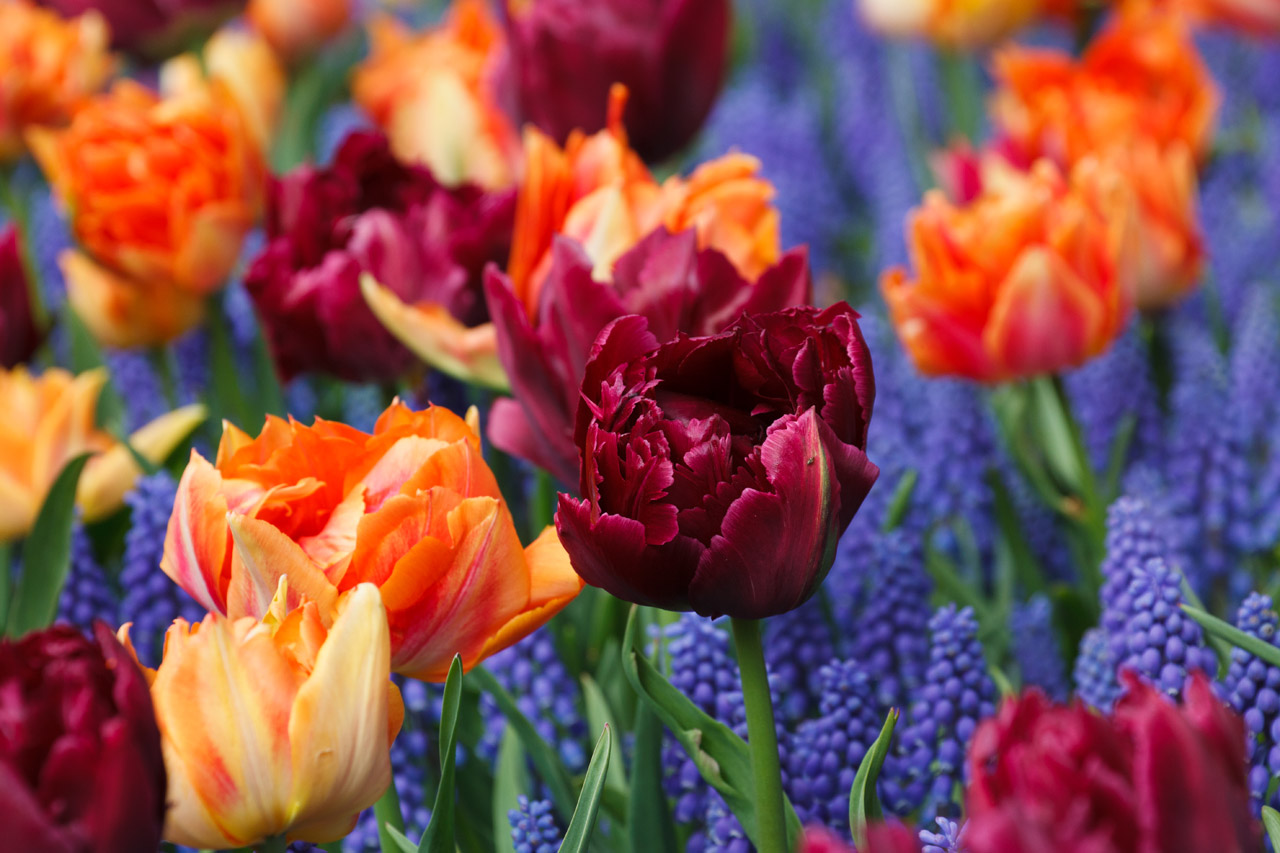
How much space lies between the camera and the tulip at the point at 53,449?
0.87 m

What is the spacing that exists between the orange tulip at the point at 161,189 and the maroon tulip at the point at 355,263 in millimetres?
178

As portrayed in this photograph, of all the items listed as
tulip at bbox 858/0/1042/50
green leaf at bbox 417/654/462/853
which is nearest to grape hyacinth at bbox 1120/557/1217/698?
green leaf at bbox 417/654/462/853

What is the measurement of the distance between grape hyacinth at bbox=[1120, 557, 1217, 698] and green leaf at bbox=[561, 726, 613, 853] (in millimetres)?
298

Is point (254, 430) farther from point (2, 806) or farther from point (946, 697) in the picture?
point (2, 806)

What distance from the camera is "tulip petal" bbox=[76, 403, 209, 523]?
950 millimetres

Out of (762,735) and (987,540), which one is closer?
(762,735)

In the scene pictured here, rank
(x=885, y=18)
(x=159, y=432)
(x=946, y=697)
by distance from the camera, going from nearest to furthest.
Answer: (x=946, y=697), (x=159, y=432), (x=885, y=18)

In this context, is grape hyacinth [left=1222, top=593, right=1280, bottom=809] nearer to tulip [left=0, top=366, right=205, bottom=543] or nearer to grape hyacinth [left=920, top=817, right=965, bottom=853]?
grape hyacinth [left=920, top=817, right=965, bottom=853]

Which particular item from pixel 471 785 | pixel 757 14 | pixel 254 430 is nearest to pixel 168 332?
pixel 254 430

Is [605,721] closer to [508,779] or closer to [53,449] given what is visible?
[508,779]

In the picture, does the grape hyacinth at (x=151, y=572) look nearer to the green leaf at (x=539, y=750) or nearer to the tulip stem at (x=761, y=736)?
the green leaf at (x=539, y=750)

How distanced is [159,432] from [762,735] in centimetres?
64

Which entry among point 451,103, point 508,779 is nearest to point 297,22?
point 451,103

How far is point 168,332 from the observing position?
1.17 m
